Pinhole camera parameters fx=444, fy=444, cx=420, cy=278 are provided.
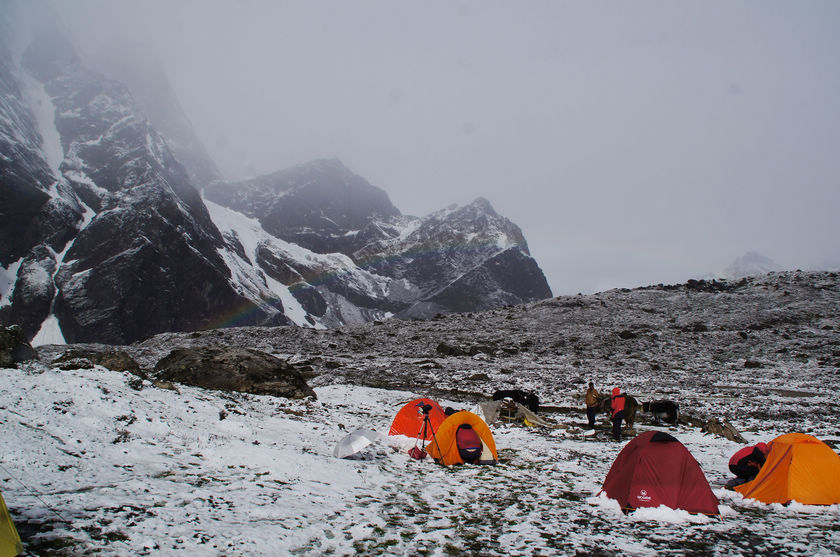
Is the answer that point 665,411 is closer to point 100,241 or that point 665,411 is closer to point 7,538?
point 7,538

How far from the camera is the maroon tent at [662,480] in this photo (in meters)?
7.94

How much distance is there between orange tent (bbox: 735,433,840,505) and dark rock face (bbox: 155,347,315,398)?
15.6 meters

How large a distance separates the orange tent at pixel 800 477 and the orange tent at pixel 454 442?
5.93 meters

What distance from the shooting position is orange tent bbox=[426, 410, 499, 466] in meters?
12.4

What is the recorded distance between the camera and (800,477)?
28.2 feet

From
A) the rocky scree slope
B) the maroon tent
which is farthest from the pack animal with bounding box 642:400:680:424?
the maroon tent

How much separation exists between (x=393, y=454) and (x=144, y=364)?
30157 millimetres

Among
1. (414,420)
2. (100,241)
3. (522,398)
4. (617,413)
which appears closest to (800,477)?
(617,413)

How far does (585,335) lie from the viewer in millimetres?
48125

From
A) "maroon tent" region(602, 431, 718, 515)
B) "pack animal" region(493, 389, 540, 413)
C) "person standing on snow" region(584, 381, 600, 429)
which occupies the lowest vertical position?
"pack animal" region(493, 389, 540, 413)

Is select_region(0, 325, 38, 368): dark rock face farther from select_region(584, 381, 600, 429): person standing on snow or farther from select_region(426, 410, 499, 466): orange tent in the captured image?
select_region(584, 381, 600, 429): person standing on snow

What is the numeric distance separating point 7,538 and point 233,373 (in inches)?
584

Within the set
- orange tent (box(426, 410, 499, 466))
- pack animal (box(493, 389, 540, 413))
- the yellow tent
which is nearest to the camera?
the yellow tent

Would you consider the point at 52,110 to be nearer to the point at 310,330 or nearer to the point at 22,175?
the point at 22,175
